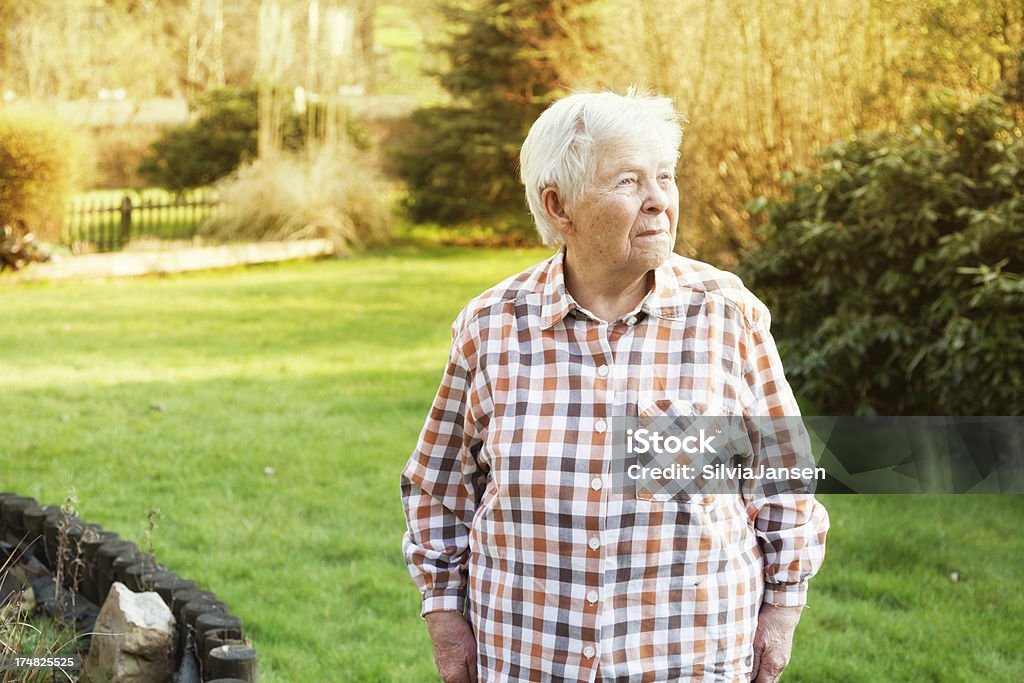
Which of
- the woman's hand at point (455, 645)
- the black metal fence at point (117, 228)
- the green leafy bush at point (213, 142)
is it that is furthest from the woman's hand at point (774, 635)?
the green leafy bush at point (213, 142)

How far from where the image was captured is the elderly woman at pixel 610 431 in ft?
6.53

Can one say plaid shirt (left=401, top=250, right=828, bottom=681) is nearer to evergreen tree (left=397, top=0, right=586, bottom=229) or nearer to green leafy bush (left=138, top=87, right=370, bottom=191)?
evergreen tree (left=397, top=0, right=586, bottom=229)

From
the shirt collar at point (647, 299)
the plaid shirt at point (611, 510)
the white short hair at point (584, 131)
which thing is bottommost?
the plaid shirt at point (611, 510)

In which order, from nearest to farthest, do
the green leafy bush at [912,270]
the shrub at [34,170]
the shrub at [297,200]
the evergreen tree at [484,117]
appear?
the green leafy bush at [912,270] → the shrub at [34,170] → the shrub at [297,200] → the evergreen tree at [484,117]

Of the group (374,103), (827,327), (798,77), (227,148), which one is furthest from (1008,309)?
(374,103)

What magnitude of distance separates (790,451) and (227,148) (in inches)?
769

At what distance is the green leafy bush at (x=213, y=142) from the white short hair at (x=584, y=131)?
18148mm

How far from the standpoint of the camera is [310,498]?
5.57 metres

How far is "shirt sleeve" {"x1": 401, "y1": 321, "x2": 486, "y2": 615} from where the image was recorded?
7.39ft

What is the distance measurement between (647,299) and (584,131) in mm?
335

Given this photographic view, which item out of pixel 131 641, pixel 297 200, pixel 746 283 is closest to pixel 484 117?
pixel 297 200

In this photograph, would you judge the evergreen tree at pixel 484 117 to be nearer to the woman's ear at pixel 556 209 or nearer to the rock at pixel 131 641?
the rock at pixel 131 641

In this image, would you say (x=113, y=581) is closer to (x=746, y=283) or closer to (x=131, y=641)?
(x=131, y=641)

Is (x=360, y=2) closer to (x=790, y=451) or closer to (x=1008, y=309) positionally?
(x=1008, y=309)
